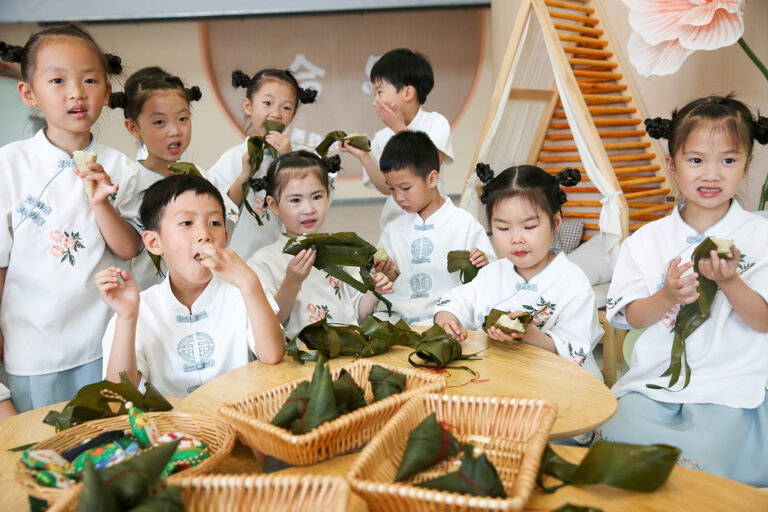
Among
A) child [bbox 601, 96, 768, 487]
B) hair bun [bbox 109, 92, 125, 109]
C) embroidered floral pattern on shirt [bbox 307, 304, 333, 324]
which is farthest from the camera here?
hair bun [bbox 109, 92, 125, 109]

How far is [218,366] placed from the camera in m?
1.88

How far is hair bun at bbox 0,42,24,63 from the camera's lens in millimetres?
2072

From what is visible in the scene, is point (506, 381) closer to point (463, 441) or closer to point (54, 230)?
→ point (463, 441)

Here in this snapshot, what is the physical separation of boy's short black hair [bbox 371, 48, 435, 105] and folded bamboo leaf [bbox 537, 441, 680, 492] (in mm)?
2666

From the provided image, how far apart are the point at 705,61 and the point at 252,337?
3194 mm

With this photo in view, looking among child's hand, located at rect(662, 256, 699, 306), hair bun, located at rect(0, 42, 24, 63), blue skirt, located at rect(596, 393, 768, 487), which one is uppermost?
hair bun, located at rect(0, 42, 24, 63)

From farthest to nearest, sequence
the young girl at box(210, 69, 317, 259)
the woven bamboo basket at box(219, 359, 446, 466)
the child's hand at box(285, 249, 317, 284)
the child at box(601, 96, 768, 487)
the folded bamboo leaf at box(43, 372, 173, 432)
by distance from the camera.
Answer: the young girl at box(210, 69, 317, 259) < the child's hand at box(285, 249, 317, 284) < the child at box(601, 96, 768, 487) < the folded bamboo leaf at box(43, 372, 173, 432) < the woven bamboo basket at box(219, 359, 446, 466)

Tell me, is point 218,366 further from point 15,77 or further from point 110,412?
point 15,77

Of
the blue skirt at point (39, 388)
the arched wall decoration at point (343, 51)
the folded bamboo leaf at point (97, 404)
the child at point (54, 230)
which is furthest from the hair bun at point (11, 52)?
the arched wall decoration at point (343, 51)

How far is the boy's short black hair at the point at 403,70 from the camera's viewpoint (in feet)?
10.9

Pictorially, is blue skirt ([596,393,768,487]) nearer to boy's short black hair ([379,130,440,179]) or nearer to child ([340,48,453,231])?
boy's short black hair ([379,130,440,179])

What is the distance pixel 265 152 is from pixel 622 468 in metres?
2.45

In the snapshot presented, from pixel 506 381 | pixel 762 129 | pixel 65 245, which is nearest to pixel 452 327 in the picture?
pixel 506 381

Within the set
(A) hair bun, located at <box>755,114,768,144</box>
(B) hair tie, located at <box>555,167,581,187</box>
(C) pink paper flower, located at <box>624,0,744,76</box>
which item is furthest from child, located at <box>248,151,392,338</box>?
(A) hair bun, located at <box>755,114,768,144</box>
